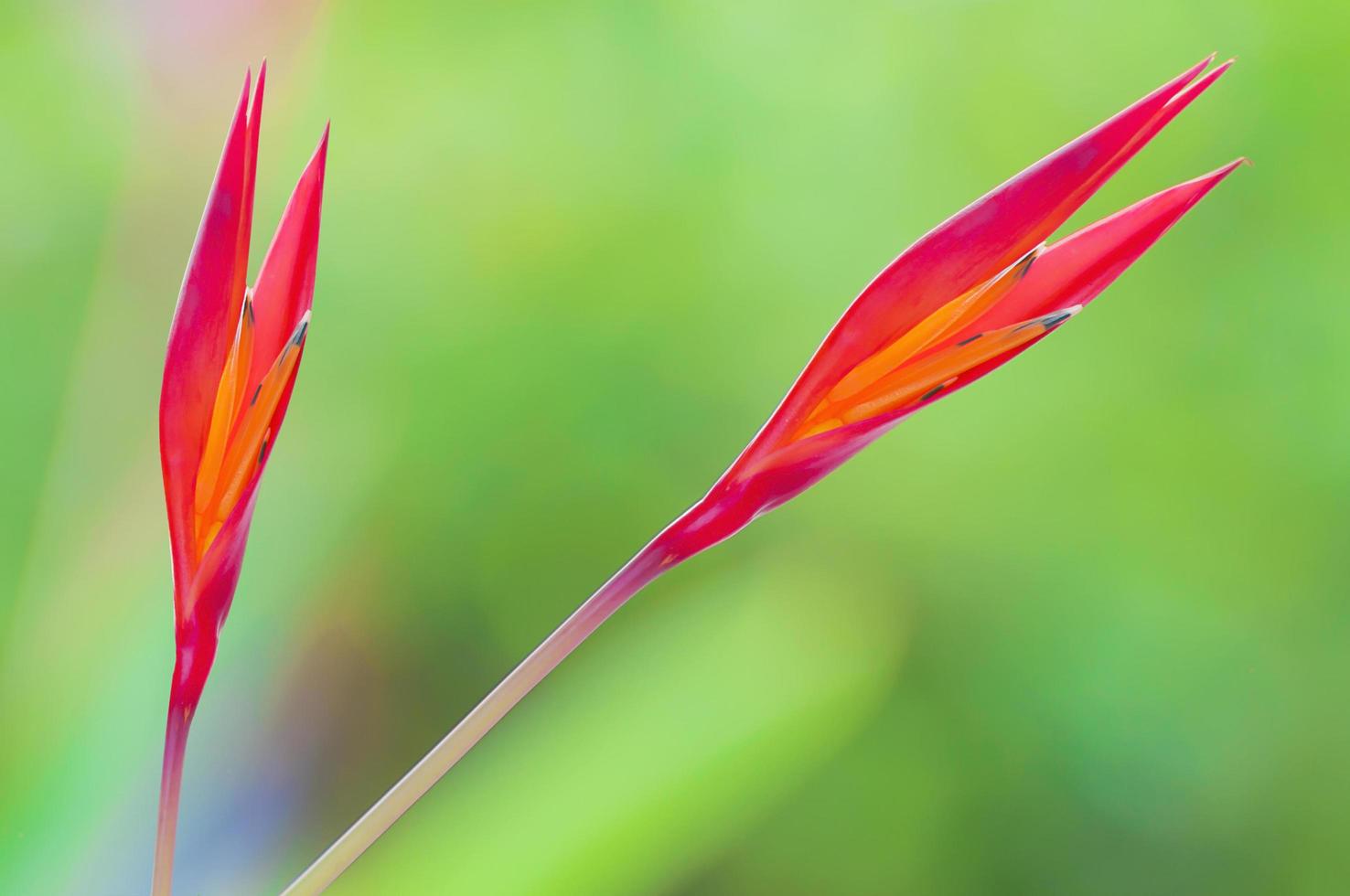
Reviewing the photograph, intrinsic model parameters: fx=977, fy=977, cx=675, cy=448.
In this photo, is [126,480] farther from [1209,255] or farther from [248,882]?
[1209,255]

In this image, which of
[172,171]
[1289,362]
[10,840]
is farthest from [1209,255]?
[10,840]

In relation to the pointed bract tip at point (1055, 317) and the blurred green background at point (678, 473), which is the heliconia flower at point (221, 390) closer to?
the pointed bract tip at point (1055, 317)

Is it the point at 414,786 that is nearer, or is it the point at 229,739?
the point at 414,786

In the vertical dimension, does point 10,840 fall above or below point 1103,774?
above

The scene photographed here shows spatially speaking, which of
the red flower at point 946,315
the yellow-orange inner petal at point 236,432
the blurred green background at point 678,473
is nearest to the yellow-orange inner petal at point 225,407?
the yellow-orange inner petal at point 236,432

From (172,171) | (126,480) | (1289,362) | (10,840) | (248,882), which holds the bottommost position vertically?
(1289,362)

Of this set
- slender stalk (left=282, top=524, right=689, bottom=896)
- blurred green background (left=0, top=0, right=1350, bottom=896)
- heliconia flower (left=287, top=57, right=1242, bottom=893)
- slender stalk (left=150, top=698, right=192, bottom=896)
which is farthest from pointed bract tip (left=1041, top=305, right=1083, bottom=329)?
blurred green background (left=0, top=0, right=1350, bottom=896)

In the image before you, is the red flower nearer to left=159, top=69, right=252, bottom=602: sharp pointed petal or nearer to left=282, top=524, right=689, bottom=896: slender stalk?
left=282, top=524, right=689, bottom=896: slender stalk

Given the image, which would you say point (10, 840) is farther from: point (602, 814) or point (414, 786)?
point (414, 786)
